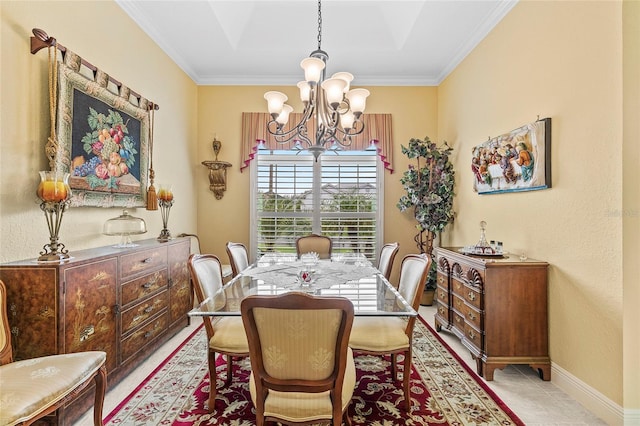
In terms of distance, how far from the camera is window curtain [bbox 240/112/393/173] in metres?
4.55

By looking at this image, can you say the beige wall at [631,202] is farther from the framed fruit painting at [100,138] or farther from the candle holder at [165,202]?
the candle holder at [165,202]

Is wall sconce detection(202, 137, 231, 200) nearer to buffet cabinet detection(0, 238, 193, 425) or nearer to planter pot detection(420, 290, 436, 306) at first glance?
buffet cabinet detection(0, 238, 193, 425)

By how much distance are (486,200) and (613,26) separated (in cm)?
176

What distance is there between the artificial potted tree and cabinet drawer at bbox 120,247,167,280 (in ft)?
10.1

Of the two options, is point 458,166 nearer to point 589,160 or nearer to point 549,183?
point 549,183

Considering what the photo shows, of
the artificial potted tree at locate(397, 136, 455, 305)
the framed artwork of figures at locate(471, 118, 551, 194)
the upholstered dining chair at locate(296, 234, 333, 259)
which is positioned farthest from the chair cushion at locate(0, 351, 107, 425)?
the artificial potted tree at locate(397, 136, 455, 305)

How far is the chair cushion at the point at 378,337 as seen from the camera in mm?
2002

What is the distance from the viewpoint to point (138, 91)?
3.15 m

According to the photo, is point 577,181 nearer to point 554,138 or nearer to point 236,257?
point 554,138

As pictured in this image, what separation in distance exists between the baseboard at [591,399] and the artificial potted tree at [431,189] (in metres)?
1.87

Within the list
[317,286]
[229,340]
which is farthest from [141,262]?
[317,286]

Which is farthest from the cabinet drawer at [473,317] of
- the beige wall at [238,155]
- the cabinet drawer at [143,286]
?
the cabinet drawer at [143,286]

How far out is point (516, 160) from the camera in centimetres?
270

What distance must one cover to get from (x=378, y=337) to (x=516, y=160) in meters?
1.96
